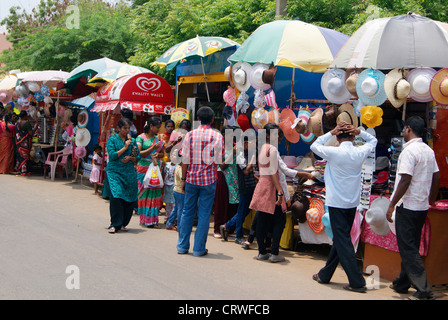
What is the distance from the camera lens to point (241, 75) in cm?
790

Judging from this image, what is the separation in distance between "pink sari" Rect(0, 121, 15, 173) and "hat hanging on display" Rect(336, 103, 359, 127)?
11107 mm

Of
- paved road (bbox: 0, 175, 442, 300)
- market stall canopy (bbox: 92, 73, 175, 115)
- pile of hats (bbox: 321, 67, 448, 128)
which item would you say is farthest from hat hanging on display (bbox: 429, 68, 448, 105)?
market stall canopy (bbox: 92, 73, 175, 115)

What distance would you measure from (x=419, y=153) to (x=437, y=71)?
1.33 m

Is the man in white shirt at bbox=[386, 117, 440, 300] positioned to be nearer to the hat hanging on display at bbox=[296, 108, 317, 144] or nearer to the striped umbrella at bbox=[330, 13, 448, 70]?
the striped umbrella at bbox=[330, 13, 448, 70]

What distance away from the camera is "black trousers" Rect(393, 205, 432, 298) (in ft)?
16.6

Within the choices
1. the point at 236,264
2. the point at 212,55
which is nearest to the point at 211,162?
the point at 236,264

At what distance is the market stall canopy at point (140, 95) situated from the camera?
1049 centimetres

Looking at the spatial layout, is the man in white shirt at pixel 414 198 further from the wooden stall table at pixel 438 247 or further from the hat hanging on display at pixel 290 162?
the hat hanging on display at pixel 290 162

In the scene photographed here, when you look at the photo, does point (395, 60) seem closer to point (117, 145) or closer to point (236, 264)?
point (236, 264)

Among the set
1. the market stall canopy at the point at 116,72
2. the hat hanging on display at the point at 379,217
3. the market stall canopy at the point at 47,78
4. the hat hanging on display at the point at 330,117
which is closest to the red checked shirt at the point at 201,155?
the hat hanging on display at the point at 330,117

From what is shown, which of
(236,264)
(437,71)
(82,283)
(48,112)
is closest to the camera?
(82,283)

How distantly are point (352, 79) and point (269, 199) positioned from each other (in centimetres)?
194

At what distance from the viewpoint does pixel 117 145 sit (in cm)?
759

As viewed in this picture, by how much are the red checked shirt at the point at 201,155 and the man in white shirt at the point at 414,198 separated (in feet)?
7.80
